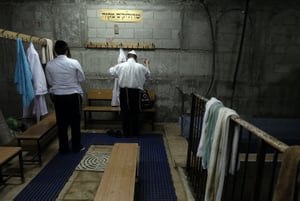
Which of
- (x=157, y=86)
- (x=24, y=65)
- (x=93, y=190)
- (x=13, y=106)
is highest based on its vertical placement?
(x=24, y=65)

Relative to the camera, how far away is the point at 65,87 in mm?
3139

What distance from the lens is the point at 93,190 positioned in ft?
8.18

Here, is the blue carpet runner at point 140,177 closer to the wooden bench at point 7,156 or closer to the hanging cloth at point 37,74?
the wooden bench at point 7,156

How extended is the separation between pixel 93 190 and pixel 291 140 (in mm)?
3421

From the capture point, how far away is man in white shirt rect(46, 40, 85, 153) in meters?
3.07

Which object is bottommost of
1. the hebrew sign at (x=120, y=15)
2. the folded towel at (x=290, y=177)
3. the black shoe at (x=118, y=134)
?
the black shoe at (x=118, y=134)

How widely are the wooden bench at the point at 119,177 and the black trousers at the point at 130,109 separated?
4.46 ft

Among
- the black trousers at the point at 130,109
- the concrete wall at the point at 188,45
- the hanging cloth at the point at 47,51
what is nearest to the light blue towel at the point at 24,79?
the hanging cloth at the point at 47,51

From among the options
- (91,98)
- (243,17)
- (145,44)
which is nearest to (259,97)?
(243,17)

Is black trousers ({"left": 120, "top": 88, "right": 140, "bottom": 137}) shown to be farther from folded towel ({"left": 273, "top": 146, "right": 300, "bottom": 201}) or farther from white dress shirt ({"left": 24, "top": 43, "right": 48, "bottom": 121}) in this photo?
folded towel ({"left": 273, "top": 146, "right": 300, "bottom": 201})

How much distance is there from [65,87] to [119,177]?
1.68 m

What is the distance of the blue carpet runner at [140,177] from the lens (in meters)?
2.39

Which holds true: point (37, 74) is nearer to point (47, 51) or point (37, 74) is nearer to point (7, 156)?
point (47, 51)

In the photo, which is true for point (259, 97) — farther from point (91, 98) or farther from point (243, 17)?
point (91, 98)
